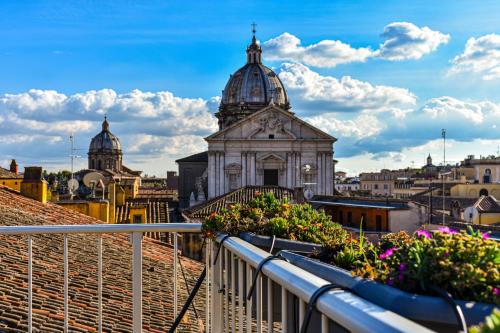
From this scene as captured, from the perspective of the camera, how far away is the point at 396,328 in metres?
1.04

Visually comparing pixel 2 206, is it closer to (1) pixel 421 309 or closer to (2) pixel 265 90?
(1) pixel 421 309

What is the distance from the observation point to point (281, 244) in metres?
2.53

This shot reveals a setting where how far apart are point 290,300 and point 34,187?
11202 mm

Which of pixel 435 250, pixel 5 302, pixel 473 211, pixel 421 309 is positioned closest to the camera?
pixel 421 309

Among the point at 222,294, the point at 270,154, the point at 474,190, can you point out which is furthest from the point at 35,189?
the point at 474,190

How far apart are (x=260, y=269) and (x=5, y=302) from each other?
107 inches

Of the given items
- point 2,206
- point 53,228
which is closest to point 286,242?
point 53,228

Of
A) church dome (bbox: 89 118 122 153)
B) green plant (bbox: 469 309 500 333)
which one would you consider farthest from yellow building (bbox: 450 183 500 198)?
church dome (bbox: 89 118 122 153)

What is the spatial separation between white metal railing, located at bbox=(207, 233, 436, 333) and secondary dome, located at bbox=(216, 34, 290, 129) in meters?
52.1

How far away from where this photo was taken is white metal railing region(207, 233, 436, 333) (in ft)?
3.73

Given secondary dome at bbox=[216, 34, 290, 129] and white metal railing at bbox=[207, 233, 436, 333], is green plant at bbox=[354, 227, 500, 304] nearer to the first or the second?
white metal railing at bbox=[207, 233, 436, 333]

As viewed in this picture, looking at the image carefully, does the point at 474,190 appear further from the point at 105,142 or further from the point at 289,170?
the point at 105,142

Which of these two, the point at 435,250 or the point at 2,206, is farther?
the point at 2,206

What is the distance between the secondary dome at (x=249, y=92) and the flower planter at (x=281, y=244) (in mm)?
52230
